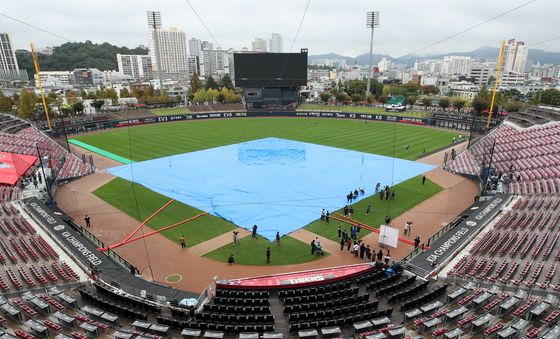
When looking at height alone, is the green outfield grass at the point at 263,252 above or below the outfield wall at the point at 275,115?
below

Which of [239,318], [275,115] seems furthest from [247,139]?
[239,318]

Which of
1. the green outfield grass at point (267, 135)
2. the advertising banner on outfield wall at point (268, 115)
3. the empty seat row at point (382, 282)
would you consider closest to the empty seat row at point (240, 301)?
the empty seat row at point (382, 282)


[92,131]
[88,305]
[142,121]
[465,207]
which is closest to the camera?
[88,305]

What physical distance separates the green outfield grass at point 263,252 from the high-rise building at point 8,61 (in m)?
213

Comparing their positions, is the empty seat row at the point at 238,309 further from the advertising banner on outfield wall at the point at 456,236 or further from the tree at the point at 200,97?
the tree at the point at 200,97

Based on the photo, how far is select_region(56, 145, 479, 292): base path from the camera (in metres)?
20.1

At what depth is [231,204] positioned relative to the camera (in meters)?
30.1

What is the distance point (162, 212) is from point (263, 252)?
35.7ft

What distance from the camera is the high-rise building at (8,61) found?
17738 cm

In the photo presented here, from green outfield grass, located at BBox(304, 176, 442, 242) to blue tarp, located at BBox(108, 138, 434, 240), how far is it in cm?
→ 125

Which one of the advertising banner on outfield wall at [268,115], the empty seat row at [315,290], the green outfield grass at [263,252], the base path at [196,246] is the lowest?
the green outfield grass at [263,252]

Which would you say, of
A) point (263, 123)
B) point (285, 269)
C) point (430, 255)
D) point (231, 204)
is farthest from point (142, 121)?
point (430, 255)

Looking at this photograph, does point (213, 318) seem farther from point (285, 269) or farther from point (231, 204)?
point (231, 204)

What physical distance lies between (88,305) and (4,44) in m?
222
